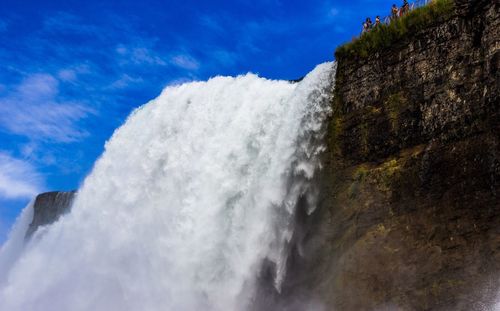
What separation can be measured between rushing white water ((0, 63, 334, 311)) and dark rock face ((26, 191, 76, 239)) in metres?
15.4

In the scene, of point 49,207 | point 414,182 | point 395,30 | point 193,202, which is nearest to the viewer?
point 414,182

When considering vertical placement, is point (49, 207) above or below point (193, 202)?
above

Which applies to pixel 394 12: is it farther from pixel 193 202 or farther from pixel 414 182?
pixel 193 202

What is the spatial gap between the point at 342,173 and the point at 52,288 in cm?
1490

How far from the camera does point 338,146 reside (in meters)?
16.3

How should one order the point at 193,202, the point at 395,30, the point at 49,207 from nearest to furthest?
the point at 395,30
the point at 193,202
the point at 49,207

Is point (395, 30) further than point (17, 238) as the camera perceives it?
No

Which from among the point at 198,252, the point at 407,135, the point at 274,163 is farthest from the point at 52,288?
the point at 407,135

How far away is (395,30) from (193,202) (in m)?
8.81

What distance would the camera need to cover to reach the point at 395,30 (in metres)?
15.5

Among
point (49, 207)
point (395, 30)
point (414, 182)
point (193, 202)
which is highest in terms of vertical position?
point (49, 207)

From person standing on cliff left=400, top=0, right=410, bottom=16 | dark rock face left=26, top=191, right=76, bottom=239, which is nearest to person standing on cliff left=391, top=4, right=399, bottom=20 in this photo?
person standing on cliff left=400, top=0, right=410, bottom=16

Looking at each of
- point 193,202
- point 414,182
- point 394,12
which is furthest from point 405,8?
point 193,202

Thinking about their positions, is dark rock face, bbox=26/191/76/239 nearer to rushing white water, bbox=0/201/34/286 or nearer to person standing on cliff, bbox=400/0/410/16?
rushing white water, bbox=0/201/34/286
